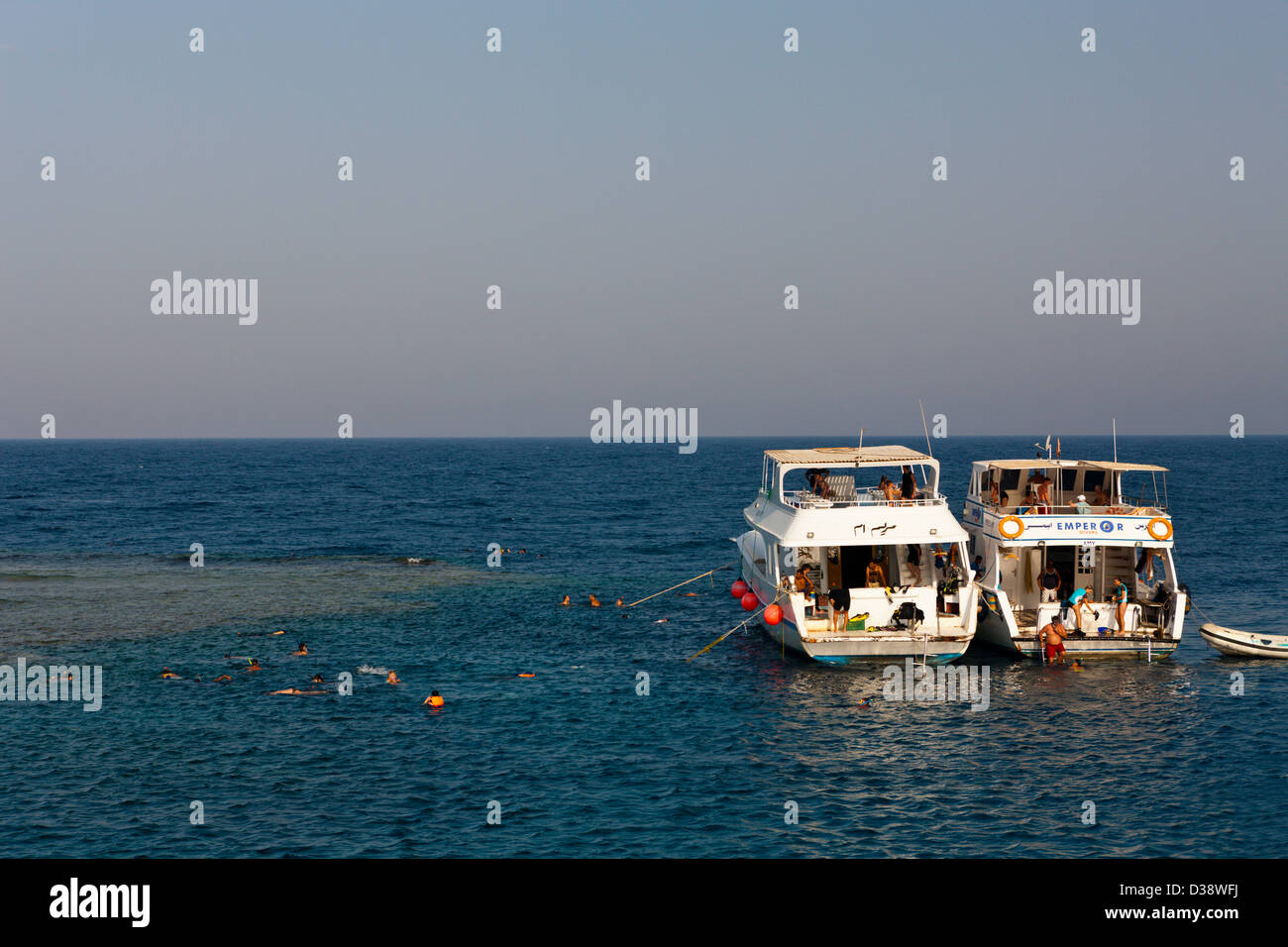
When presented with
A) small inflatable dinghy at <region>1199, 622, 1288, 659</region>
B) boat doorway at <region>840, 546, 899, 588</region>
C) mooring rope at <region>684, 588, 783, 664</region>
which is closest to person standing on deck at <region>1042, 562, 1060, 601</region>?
boat doorway at <region>840, 546, 899, 588</region>

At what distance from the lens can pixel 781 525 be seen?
4119 centimetres

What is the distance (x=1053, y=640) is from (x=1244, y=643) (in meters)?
8.36

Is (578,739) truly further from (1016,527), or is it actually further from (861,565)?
(1016,527)

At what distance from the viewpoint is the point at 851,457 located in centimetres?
4350

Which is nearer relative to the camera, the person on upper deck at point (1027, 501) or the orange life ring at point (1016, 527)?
the orange life ring at point (1016, 527)

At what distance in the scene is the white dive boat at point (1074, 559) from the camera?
3891 cm

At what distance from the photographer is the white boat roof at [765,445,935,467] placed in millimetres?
42375

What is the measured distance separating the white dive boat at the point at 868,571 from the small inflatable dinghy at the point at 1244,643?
10282 mm

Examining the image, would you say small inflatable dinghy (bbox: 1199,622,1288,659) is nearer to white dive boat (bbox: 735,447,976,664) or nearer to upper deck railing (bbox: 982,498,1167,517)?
upper deck railing (bbox: 982,498,1167,517)

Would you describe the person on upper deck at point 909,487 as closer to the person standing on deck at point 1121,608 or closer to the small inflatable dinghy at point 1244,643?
the person standing on deck at point 1121,608

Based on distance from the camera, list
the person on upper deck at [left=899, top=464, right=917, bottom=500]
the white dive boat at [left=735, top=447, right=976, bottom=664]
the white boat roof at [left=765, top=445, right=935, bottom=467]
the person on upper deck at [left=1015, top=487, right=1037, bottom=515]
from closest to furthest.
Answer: the white dive boat at [left=735, top=447, right=976, bottom=664]
the person on upper deck at [left=1015, top=487, right=1037, bottom=515]
the person on upper deck at [left=899, top=464, right=917, bottom=500]
the white boat roof at [left=765, top=445, right=935, bottom=467]

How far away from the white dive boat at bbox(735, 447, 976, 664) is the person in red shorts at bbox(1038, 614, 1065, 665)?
3.13 meters

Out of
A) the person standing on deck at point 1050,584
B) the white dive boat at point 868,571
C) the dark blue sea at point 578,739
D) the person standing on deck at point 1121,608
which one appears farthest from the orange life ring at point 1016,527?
the dark blue sea at point 578,739

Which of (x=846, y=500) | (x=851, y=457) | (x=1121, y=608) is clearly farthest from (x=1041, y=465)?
(x=846, y=500)
